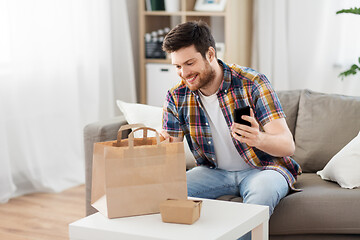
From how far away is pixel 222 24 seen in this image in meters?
4.44

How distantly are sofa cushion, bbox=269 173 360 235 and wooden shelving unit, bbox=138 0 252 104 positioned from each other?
2091 mm

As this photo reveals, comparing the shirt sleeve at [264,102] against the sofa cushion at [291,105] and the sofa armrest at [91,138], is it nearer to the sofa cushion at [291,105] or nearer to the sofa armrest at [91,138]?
the sofa cushion at [291,105]

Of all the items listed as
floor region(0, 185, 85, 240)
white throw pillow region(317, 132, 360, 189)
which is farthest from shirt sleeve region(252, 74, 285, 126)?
floor region(0, 185, 85, 240)

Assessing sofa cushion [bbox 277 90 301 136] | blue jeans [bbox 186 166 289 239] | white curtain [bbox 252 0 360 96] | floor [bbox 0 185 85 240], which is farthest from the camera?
white curtain [bbox 252 0 360 96]

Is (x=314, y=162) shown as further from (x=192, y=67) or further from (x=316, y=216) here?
(x=192, y=67)

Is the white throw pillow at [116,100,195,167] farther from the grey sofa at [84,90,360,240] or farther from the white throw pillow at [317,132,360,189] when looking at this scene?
the white throw pillow at [317,132,360,189]

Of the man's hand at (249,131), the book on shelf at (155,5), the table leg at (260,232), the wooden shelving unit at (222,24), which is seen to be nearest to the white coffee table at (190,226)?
the table leg at (260,232)

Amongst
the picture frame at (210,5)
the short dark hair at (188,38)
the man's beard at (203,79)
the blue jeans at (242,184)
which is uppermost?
the picture frame at (210,5)

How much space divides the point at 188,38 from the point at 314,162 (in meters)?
0.91

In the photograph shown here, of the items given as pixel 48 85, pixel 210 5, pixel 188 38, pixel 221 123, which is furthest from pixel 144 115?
pixel 210 5

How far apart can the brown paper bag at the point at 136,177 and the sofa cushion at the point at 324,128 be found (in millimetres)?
1051

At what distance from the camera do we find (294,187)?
90.7 inches

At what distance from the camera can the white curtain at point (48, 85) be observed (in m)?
3.51

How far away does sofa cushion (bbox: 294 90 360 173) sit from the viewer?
2.56m
